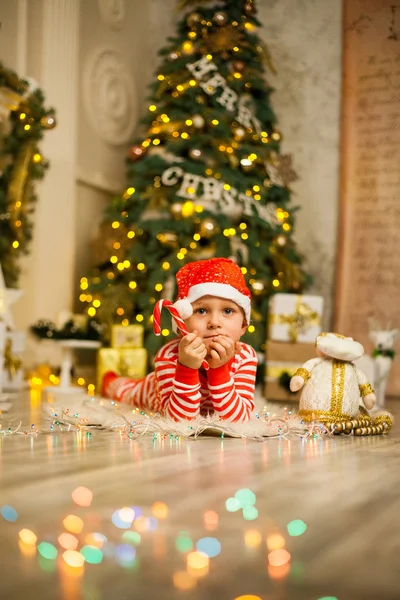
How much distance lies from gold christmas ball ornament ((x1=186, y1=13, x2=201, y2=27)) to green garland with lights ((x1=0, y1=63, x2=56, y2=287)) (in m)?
1.11

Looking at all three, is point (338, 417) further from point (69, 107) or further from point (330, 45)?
point (330, 45)

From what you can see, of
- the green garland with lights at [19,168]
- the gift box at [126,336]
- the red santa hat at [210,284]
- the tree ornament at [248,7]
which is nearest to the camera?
the red santa hat at [210,284]

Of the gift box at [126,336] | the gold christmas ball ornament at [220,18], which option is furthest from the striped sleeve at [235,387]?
the gold christmas ball ornament at [220,18]

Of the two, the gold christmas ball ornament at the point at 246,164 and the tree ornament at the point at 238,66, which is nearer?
the gold christmas ball ornament at the point at 246,164

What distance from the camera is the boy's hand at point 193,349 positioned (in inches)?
72.3

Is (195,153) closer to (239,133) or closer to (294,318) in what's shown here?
(239,133)

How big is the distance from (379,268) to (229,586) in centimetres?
377

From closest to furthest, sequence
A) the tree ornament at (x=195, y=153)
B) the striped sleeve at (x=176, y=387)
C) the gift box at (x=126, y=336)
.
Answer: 1. the striped sleeve at (x=176, y=387)
2. the gift box at (x=126, y=336)
3. the tree ornament at (x=195, y=153)

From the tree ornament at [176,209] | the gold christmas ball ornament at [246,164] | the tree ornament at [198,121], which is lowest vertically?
the tree ornament at [176,209]

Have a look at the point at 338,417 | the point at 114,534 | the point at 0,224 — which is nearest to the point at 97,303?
the point at 0,224

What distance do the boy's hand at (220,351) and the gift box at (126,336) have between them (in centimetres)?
189

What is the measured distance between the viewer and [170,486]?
51.9 inches

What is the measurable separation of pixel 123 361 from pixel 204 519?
8.65 feet

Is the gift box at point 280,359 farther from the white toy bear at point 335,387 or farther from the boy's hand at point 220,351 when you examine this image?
the boy's hand at point 220,351
